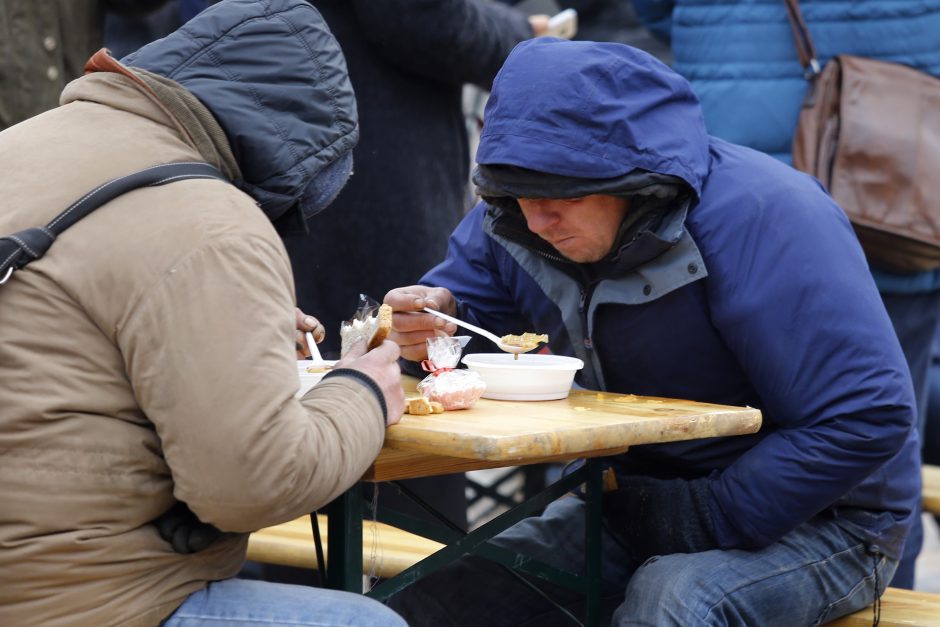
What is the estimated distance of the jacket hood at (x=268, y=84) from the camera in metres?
2.18

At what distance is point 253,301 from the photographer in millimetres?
1870

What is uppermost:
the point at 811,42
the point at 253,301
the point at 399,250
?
the point at 253,301

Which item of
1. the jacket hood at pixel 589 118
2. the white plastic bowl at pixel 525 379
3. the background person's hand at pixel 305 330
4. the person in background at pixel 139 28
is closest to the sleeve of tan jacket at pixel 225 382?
the white plastic bowl at pixel 525 379

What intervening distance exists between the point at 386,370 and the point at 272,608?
45cm

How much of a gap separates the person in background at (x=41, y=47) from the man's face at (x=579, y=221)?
77.2 inches

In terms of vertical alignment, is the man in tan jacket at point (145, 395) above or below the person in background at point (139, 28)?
above

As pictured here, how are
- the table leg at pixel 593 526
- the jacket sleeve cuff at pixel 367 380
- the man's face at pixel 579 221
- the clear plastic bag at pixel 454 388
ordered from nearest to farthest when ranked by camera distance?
the jacket sleeve cuff at pixel 367 380
the clear plastic bag at pixel 454 388
the man's face at pixel 579 221
the table leg at pixel 593 526

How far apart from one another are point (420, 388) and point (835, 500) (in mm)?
835

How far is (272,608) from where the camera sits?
206 cm

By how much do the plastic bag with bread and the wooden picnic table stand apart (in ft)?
0.55

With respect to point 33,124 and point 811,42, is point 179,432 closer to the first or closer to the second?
point 33,124

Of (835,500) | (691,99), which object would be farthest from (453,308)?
(835,500)

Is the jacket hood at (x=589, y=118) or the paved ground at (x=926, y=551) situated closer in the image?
the jacket hood at (x=589, y=118)

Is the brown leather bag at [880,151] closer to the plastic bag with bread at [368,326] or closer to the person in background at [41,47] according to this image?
the plastic bag with bread at [368,326]
